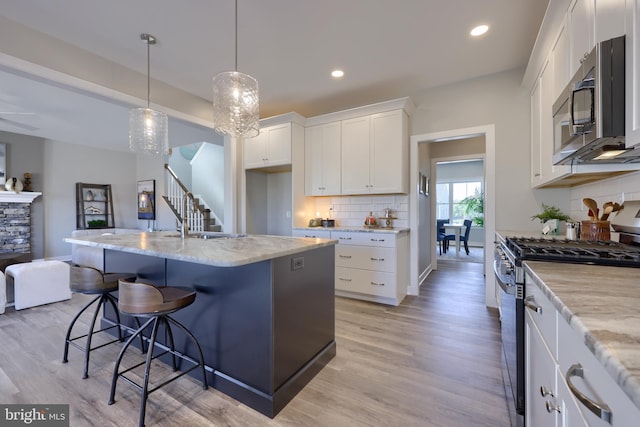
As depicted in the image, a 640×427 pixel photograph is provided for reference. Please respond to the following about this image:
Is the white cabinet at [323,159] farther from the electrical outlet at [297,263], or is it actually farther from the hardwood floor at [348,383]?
the electrical outlet at [297,263]

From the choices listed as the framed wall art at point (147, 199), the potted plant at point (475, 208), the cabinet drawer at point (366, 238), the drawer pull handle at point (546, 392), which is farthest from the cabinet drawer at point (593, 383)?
the potted plant at point (475, 208)

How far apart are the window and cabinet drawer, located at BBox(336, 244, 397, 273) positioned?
22.4 feet

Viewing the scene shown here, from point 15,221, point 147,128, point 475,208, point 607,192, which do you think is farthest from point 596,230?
point 15,221

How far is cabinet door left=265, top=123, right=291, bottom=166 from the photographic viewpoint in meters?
4.09

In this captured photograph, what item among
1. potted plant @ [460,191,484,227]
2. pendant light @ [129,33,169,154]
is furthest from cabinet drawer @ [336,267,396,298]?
potted plant @ [460,191,484,227]

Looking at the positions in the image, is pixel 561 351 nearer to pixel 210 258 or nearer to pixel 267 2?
pixel 210 258

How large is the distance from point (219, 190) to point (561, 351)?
23.9ft

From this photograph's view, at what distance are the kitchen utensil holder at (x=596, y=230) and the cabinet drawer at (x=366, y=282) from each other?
70.4 inches

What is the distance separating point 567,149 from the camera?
1.56 m

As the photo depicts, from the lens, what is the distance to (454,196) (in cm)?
922

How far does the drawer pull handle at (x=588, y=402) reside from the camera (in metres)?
0.52

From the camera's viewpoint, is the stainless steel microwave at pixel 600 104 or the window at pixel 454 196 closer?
the stainless steel microwave at pixel 600 104

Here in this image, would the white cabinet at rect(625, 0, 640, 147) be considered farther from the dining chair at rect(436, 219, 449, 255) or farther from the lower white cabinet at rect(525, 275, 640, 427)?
the dining chair at rect(436, 219, 449, 255)

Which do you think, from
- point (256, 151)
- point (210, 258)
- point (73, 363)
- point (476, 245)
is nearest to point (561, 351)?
point (210, 258)
